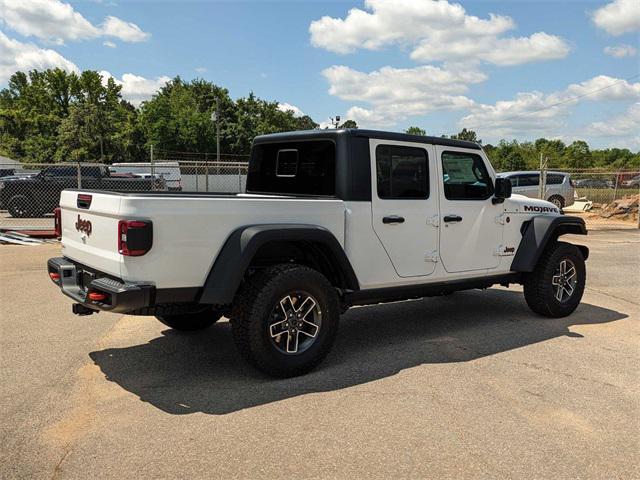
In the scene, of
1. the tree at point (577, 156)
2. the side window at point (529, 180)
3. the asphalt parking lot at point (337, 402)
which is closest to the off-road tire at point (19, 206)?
the asphalt parking lot at point (337, 402)

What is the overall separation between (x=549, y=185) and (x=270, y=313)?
60.9 ft

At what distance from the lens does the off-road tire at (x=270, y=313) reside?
395 cm

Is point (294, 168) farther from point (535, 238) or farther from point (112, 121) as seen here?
point (112, 121)

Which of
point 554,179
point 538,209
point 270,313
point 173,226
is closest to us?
point 173,226

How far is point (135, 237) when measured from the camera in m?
3.52

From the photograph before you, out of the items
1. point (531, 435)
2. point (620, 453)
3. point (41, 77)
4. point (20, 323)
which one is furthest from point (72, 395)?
point (41, 77)

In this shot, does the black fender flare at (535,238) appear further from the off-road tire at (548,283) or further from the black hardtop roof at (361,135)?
the black hardtop roof at (361,135)

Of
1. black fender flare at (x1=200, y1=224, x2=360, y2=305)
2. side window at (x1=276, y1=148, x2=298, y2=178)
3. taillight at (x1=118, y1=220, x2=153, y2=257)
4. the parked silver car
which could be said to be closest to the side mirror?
side window at (x1=276, y1=148, x2=298, y2=178)

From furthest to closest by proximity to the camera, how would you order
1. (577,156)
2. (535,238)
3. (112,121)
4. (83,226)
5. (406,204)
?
(577,156), (112,121), (535,238), (406,204), (83,226)

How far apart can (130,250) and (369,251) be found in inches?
78.0

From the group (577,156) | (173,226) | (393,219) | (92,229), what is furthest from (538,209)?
(577,156)

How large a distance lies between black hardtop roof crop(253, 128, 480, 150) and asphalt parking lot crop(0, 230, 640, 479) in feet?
6.26

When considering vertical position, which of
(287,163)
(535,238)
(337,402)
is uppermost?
(287,163)

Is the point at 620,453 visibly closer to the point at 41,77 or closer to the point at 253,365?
the point at 253,365
